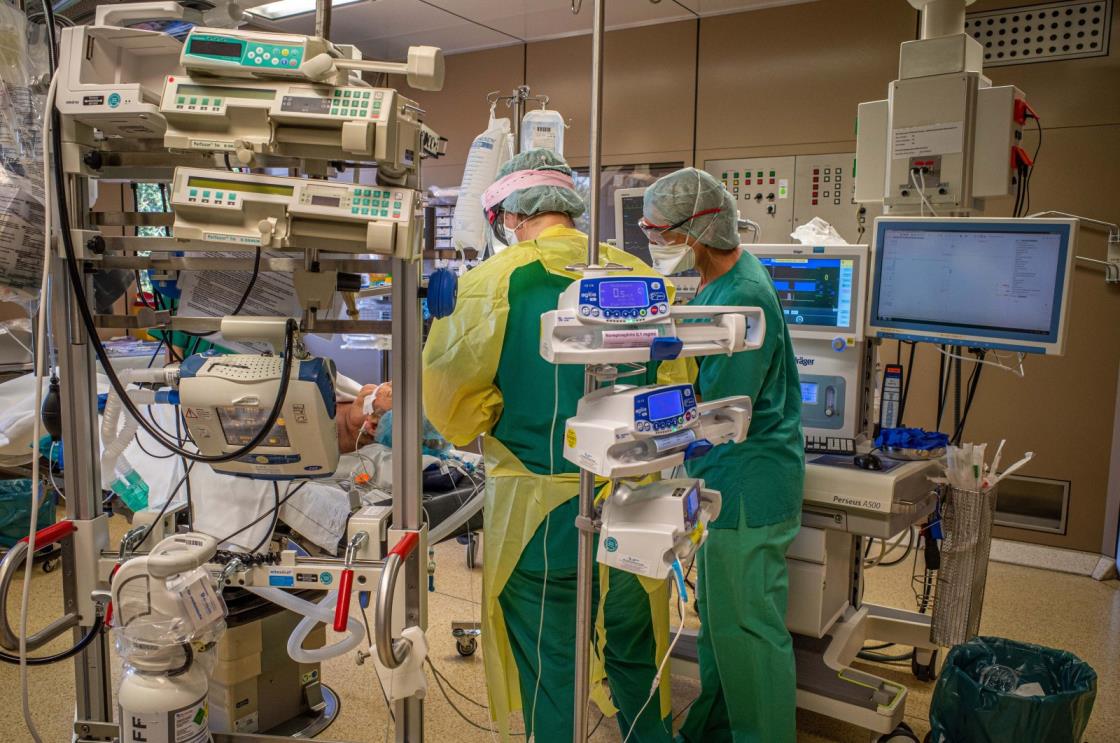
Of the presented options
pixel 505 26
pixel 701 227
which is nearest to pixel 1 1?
pixel 701 227

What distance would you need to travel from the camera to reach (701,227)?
225 cm

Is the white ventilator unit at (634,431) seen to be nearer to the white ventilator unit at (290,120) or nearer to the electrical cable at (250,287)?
the white ventilator unit at (290,120)

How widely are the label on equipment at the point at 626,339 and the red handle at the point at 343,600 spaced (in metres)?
0.73

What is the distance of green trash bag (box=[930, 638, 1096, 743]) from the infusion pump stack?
0.74 m

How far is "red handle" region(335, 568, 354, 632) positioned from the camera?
1.52 meters

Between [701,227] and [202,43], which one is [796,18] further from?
[202,43]

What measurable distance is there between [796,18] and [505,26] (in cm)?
170

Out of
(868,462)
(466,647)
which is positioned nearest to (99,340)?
(466,647)

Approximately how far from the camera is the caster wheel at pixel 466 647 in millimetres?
2967

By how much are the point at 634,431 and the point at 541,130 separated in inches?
101

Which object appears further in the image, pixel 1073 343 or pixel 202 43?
pixel 1073 343

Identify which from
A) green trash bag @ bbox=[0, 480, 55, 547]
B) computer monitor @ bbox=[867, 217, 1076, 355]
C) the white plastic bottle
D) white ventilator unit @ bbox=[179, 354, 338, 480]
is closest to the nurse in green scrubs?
computer monitor @ bbox=[867, 217, 1076, 355]

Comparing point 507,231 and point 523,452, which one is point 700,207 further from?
point 523,452

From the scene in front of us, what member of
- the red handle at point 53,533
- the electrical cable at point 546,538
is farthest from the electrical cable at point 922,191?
the red handle at point 53,533
